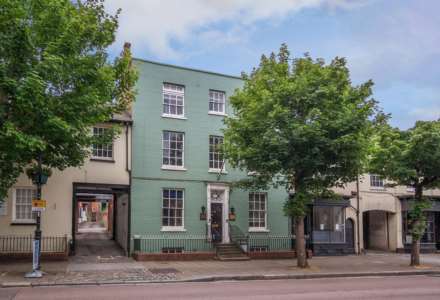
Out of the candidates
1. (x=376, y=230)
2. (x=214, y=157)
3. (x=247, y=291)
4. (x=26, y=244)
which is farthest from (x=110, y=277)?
(x=376, y=230)

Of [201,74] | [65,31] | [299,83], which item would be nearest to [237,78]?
[201,74]

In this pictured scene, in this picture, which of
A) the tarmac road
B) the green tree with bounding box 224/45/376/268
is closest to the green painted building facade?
the green tree with bounding box 224/45/376/268

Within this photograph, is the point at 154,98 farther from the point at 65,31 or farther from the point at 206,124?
the point at 65,31

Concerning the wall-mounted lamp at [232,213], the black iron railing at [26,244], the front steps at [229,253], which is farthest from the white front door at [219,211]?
the black iron railing at [26,244]

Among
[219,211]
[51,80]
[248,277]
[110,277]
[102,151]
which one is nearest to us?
[51,80]

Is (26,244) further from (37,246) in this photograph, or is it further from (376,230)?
(376,230)

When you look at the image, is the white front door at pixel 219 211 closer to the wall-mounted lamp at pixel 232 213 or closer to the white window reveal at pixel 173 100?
the wall-mounted lamp at pixel 232 213

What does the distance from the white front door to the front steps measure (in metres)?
1.50

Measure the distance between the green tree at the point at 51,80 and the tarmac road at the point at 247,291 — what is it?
436 cm

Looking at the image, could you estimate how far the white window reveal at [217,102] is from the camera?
27.4 meters

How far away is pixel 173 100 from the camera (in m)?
26.3

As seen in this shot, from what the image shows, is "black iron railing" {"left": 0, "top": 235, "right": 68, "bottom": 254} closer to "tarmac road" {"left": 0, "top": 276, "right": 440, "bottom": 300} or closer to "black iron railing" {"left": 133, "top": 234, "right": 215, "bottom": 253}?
"black iron railing" {"left": 133, "top": 234, "right": 215, "bottom": 253}

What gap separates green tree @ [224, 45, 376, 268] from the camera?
19.2 m

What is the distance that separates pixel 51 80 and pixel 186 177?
37.1ft
